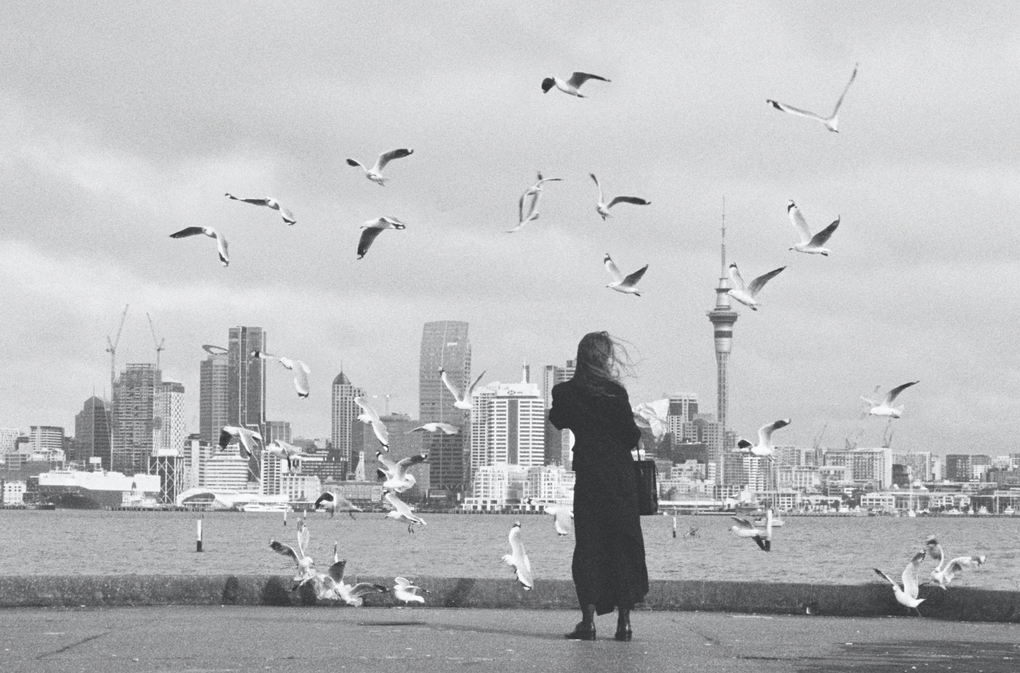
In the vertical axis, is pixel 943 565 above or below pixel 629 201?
below

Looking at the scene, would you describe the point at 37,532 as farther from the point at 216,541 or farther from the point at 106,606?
the point at 106,606

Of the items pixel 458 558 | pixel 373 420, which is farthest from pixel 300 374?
pixel 458 558

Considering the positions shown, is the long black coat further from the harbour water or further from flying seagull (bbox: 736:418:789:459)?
the harbour water

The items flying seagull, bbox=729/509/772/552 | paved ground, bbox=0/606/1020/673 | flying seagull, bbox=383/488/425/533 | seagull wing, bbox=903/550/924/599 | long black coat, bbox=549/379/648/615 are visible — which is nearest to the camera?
paved ground, bbox=0/606/1020/673

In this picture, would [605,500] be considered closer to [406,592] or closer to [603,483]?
[603,483]

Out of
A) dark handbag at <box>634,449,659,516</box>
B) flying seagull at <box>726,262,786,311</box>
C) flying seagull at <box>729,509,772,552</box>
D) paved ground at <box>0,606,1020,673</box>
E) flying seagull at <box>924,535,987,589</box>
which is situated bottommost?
paved ground at <box>0,606,1020,673</box>

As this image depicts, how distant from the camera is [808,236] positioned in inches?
813

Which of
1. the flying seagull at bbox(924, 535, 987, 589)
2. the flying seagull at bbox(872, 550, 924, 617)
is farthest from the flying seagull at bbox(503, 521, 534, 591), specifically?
the flying seagull at bbox(924, 535, 987, 589)

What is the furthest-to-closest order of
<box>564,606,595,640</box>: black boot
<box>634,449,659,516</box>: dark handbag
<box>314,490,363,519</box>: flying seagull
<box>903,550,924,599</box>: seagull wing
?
<box>314,490,363,519</box>: flying seagull, <box>903,550,924,599</box>: seagull wing, <box>634,449,659,516</box>: dark handbag, <box>564,606,595,640</box>: black boot

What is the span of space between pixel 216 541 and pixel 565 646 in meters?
132

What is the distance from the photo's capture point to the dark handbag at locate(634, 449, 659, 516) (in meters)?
13.7

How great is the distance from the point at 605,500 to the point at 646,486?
15.8 inches

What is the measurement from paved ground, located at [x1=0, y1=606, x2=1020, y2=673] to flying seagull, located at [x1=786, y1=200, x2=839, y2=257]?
5560 mm

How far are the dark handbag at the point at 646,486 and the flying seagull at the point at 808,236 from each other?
6.70 metres
